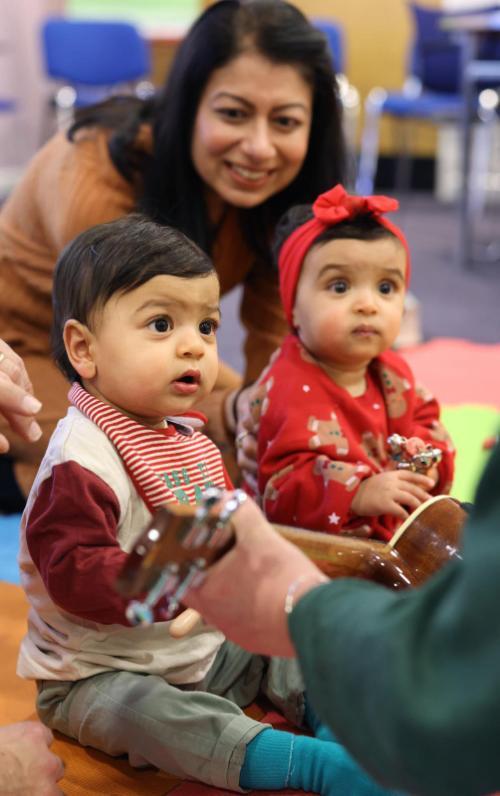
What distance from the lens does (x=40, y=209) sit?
6.44 ft

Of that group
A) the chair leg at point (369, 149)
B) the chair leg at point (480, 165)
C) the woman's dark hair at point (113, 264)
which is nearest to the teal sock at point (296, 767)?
the woman's dark hair at point (113, 264)

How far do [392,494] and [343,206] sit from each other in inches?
16.7

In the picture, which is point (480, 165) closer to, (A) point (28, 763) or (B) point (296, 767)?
(B) point (296, 767)

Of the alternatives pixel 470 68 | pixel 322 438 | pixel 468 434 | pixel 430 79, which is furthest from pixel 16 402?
pixel 430 79

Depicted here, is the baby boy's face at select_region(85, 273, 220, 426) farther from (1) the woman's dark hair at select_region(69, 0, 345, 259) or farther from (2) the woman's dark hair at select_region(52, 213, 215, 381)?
(1) the woman's dark hair at select_region(69, 0, 345, 259)

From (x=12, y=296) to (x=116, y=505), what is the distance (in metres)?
0.97

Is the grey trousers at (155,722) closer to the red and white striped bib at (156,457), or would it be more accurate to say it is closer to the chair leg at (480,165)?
the red and white striped bib at (156,457)

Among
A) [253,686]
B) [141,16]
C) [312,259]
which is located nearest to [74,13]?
[141,16]

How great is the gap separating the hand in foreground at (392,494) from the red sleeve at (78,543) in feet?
1.47

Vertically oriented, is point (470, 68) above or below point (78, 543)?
above

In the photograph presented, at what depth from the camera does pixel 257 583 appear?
759 millimetres

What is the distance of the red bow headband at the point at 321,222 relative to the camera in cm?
149

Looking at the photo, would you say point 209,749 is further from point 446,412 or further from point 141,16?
point 141,16

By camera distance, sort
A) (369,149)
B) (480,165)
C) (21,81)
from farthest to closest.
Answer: (369,149), (480,165), (21,81)
